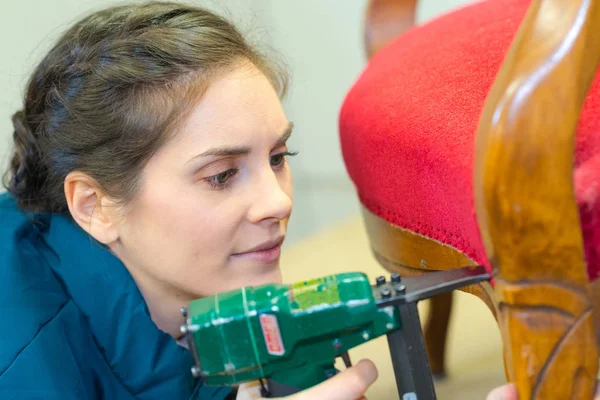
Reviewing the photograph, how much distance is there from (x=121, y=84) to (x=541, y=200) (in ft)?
1.67

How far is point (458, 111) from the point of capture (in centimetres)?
62

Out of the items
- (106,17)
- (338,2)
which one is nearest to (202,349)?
(106,17)

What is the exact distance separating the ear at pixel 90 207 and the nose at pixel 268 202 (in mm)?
188

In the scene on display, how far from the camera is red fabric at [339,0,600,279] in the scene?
0.52 metres

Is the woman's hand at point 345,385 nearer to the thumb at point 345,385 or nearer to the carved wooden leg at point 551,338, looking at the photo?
the thumb at point 345,385

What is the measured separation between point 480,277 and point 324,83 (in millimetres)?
1587

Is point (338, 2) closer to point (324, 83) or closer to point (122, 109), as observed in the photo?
point (324, 83)

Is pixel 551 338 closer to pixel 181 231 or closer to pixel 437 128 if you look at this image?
pixel 437 128

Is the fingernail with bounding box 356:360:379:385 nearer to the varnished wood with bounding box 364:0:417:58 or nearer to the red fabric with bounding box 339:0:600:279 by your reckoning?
the red fabric with bounding box 339:0:600:279

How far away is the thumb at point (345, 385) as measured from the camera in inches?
23.7

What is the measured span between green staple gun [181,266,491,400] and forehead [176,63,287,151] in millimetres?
239

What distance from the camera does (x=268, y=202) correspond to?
74 centimetres

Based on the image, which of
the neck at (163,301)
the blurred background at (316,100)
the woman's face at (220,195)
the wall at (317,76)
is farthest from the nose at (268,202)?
the wall at (317,76)

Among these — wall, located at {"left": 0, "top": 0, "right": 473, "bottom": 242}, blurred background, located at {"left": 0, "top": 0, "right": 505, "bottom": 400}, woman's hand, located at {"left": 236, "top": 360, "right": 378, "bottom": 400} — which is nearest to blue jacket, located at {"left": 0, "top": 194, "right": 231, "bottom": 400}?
woman's hand, located at {"left": 236, "top": 360, "right": 378, "bottom": 400}
